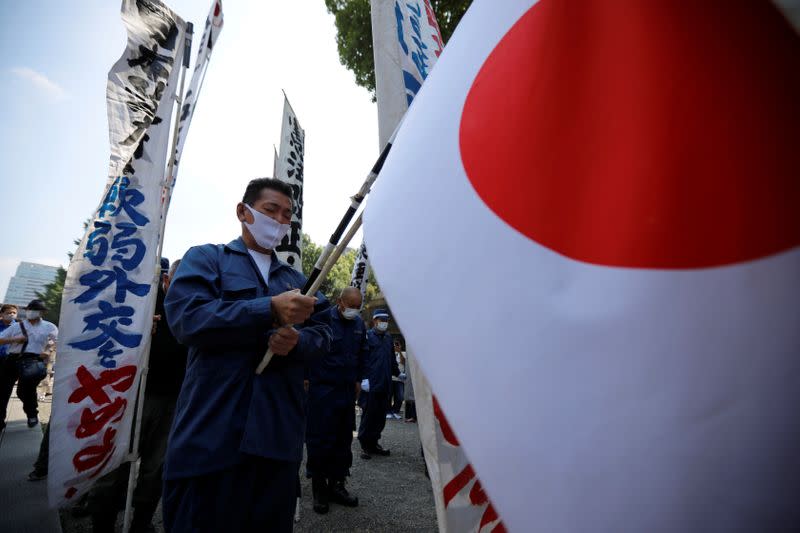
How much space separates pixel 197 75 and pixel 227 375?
2502 millimetres

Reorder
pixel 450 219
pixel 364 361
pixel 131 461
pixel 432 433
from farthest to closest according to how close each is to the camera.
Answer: pixel 364 361
pixel 131 461
pixel 432 433
pixel 450 219

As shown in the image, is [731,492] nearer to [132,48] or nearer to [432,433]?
[432,433]

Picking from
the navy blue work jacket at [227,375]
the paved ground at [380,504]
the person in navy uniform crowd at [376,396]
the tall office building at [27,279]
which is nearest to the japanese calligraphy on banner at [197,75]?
the navy blue work jacket at [227,375]

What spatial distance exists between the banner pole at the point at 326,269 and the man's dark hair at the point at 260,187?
0.60 metres

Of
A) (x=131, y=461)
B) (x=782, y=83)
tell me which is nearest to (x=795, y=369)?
(x=782, y=83)

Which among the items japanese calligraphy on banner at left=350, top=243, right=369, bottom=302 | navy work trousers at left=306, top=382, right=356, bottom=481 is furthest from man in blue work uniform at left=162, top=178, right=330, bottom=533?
japanese calligraphy on banner at left=350, top=243, right=369, bottom=302

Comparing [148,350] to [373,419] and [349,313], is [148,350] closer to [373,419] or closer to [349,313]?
[349,313]

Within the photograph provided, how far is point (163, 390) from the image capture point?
286 cm

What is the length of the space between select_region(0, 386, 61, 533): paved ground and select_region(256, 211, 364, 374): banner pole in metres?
2.53

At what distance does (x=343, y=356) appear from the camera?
4000 mm

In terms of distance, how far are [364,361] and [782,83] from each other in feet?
13.5

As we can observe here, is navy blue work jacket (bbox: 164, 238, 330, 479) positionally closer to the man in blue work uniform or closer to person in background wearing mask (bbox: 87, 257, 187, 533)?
the man in blue work uniform

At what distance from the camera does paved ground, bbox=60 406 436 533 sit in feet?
9.77

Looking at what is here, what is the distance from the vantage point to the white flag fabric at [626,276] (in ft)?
1.51
